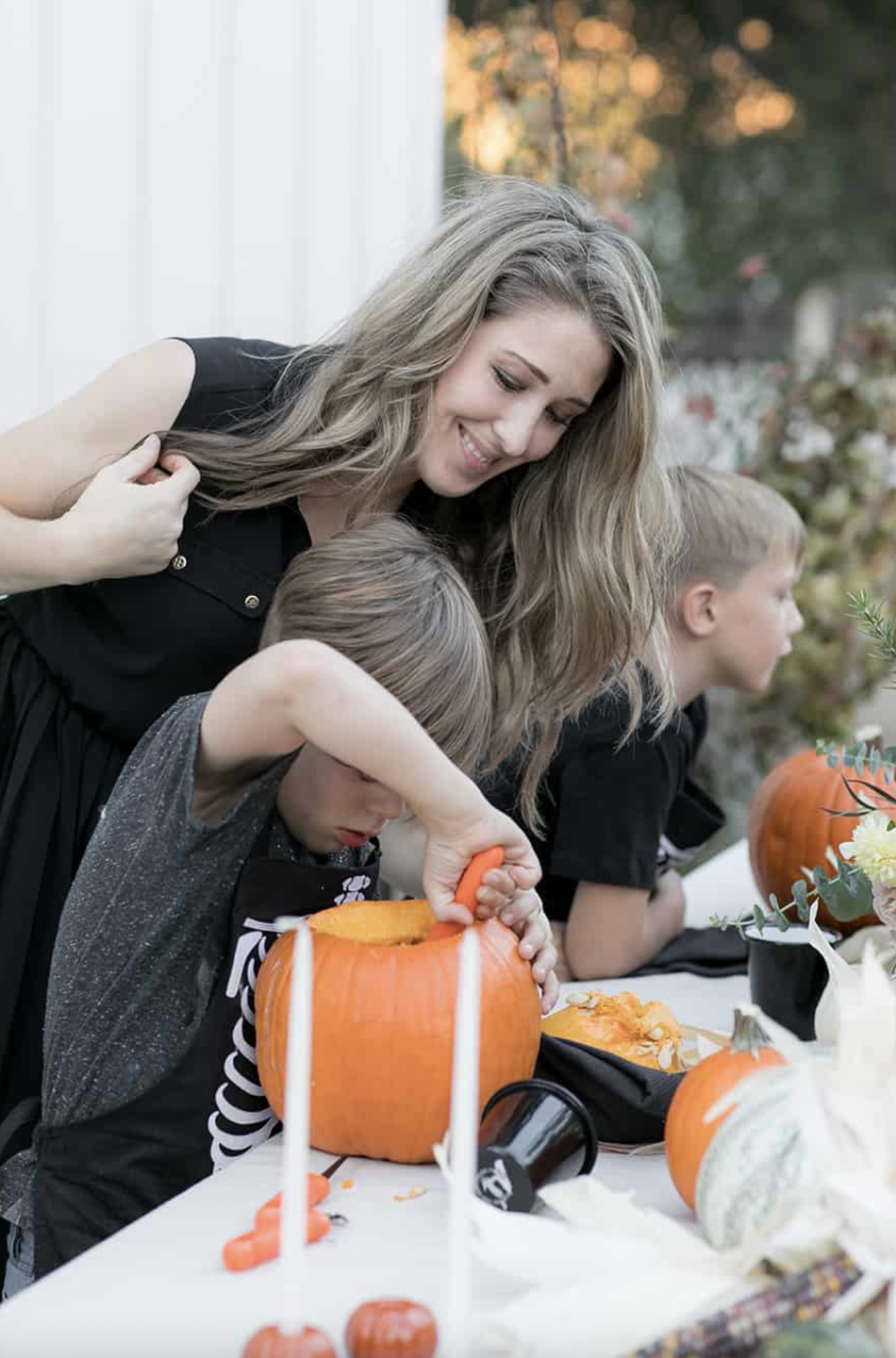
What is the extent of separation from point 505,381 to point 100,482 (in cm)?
50

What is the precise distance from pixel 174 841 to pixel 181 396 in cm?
68

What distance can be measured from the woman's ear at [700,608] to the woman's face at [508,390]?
0.65 m

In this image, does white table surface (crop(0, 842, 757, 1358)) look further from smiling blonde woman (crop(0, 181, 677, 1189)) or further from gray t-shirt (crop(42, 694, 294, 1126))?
smiling blonde woman (crop(0, 181, 677, 1189))

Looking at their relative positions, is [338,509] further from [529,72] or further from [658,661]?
[529,72]

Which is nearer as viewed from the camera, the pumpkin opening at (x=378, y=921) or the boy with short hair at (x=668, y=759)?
the pumpkin opening at (x=378, y=921)

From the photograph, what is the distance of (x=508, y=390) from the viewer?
1859mm

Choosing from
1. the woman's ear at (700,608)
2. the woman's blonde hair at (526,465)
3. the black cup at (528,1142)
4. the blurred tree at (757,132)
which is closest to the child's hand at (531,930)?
the black cup at (528,1142)

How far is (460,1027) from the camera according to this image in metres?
0.91

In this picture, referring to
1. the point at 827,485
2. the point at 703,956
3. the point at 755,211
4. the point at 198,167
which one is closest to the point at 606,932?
the point at 703,956

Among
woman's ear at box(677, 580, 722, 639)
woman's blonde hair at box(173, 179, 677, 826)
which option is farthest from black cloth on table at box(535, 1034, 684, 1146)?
woman's ear at box(677, 580, 722, 639)

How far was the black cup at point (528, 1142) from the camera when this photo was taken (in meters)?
1.19

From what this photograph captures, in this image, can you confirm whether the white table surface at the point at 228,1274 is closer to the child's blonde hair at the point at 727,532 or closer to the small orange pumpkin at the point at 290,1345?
the small orange pumpkin at the point at 290,1345

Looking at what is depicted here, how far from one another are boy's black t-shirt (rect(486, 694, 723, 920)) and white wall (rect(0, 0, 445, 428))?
0.96 m

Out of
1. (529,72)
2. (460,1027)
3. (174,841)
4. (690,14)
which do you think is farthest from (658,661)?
(690,14)
